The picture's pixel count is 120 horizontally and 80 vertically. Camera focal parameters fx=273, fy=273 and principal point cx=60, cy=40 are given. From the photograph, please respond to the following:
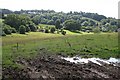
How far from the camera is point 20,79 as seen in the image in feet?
107

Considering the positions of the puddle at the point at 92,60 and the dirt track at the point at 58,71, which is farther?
the puddle at the point at 92,60

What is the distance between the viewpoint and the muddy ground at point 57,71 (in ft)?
114

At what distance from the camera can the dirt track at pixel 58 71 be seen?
1368 inches

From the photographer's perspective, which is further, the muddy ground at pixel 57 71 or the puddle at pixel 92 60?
the puddle at pixel 92 60

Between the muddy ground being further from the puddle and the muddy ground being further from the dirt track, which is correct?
the puddle

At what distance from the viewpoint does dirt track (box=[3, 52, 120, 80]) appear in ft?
114

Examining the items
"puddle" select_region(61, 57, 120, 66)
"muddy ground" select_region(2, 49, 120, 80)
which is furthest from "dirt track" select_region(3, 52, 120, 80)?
"puddle" select_region(61, 57, 120, 66)

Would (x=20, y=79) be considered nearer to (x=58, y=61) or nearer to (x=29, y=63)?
(x=29, y=63)

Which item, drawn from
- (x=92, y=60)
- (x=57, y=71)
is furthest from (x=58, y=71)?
(x=92, y=60)

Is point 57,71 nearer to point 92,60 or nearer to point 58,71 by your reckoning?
point 58,71

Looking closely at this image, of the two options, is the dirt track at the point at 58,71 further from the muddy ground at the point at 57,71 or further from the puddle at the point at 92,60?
the puddle at the point at 92,60

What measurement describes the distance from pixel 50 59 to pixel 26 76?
1358 centimetres

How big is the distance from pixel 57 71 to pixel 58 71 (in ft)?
0.47

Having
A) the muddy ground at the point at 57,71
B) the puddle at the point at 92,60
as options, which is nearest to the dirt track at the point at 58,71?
the muddy ground at the point at 57,71
